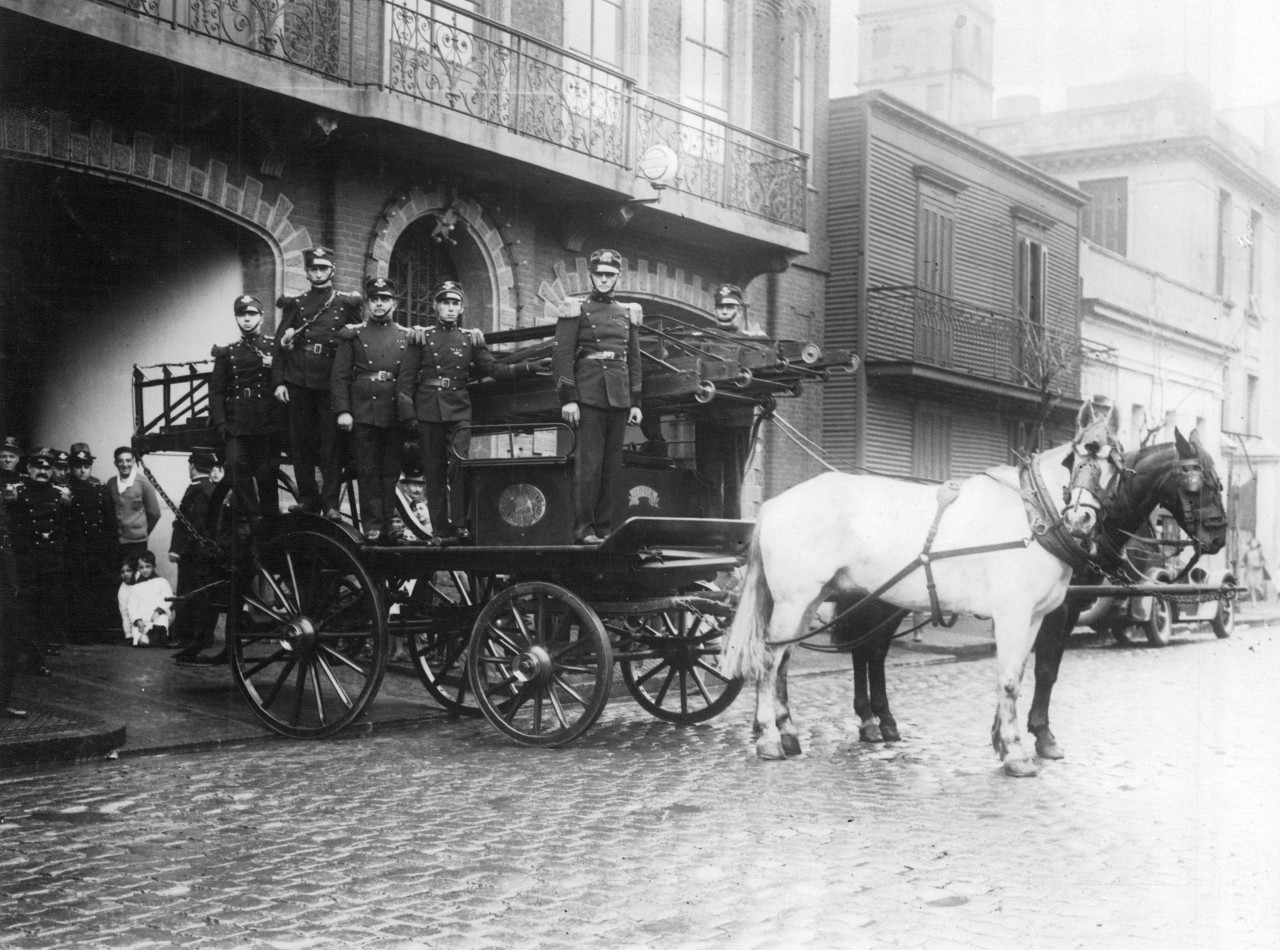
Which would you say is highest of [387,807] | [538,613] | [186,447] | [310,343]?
[310,343]

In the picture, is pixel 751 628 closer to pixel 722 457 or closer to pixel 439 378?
pixel 722 457

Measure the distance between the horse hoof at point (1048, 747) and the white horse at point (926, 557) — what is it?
1.44 feet

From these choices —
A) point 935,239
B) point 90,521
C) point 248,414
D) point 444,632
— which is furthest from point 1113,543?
point 935,239

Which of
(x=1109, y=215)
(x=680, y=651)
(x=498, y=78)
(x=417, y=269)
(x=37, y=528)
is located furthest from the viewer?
(x=1109, y=215)

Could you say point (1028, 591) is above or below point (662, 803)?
above

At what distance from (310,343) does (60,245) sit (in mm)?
5844

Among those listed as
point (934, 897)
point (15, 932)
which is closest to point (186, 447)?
point (15, 932)

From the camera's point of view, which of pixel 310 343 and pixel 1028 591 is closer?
pixel 1028 591

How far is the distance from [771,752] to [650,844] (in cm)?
209

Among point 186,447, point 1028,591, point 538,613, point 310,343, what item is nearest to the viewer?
point 1028,591

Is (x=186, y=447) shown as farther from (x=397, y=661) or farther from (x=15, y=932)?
(x=15, y=932)

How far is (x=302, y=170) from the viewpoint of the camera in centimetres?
1209

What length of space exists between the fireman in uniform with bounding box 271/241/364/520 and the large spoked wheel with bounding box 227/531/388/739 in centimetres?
33

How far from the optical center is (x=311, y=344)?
28.9 feet
